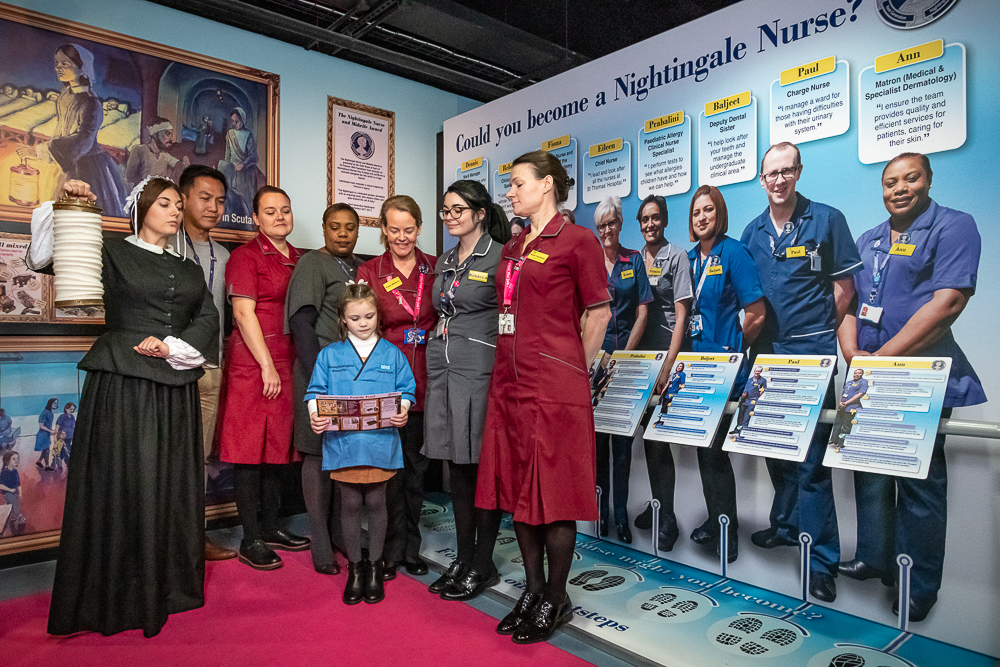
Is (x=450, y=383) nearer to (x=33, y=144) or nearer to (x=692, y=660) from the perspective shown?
(x=692, y=660)

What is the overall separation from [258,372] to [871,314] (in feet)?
9.13

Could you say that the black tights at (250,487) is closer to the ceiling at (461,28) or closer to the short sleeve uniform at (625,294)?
the short sleeve uniform at (625,294)

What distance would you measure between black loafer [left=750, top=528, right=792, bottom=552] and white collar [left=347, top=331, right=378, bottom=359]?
1918 millimetres

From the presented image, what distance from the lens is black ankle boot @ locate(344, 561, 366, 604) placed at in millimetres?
2658

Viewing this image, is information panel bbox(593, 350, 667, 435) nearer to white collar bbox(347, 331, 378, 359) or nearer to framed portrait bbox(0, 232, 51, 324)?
white collar bbox(347, 331, 378, 359)

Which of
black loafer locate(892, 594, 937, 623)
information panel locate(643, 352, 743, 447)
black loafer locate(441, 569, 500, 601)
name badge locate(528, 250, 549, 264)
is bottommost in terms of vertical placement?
black loafer locate(441, 569, 500, 601)

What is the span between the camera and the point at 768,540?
277 cm

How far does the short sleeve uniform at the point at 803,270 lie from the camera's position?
8.40ft

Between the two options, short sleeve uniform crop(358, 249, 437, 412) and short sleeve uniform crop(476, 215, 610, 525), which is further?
short sleeve uniform crop(358, 249, 437, 412)

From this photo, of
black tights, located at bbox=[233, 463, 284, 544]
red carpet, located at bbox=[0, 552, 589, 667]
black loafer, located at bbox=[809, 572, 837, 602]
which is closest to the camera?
red carpet, located at bbox=[0, 552, 589, 667]

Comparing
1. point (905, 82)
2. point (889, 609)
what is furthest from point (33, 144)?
point (889, 609)

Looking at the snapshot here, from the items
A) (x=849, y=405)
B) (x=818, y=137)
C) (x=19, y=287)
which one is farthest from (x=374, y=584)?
(x=818, y=137)

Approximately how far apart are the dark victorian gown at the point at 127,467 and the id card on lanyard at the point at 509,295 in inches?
48.8

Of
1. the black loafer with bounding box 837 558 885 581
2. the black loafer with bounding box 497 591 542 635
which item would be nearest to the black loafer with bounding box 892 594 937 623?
the black loafer with bounding box 837 558 885 581
